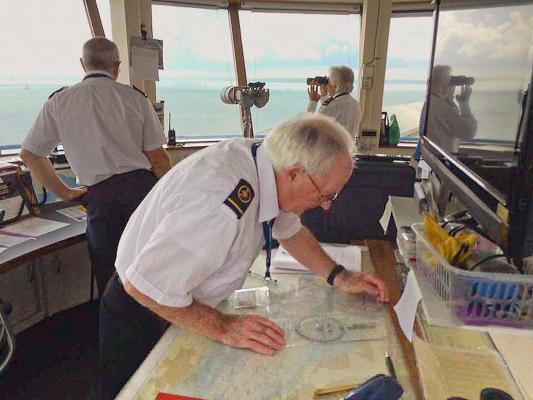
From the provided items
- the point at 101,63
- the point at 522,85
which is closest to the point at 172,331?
the point at 522,85

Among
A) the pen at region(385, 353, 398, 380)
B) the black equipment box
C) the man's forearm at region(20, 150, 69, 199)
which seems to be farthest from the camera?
the man's forearm at region(20, 150, 69, 199)

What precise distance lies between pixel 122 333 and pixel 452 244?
101cm

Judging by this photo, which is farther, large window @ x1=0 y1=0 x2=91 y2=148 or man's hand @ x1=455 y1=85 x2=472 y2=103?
large window @ x1=0 y1=0 x2=91 y2=148

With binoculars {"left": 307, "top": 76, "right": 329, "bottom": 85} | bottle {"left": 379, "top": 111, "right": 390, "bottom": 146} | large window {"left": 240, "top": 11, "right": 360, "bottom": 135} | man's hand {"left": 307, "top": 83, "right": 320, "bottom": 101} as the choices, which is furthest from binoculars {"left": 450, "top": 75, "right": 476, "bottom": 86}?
bottle {"left": 379, "top": 111, "right": 390, "bottom": 146}

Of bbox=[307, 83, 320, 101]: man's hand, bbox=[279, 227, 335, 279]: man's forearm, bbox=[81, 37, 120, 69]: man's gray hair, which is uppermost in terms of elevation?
bbox=[81, 37, 120, 69]: man's gray hair

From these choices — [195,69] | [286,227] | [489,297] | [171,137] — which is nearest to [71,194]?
[286,227]

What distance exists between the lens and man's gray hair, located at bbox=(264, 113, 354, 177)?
3.34ft

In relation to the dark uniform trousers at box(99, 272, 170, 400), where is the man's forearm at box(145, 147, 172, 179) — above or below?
above

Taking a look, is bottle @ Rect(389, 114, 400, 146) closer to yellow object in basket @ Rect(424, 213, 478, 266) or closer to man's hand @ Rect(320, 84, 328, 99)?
man's hand @ Rect(320, 84, 328, 99)

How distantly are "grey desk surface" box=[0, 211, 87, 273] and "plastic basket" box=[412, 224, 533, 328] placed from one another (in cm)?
175

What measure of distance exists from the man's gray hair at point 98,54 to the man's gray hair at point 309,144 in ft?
→ 4.86

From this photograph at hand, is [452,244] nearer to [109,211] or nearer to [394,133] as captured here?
[109,211]

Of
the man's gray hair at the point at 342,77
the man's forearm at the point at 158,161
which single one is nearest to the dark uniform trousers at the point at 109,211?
the man's forearm at the point at 158,161

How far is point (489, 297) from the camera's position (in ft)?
2.16
